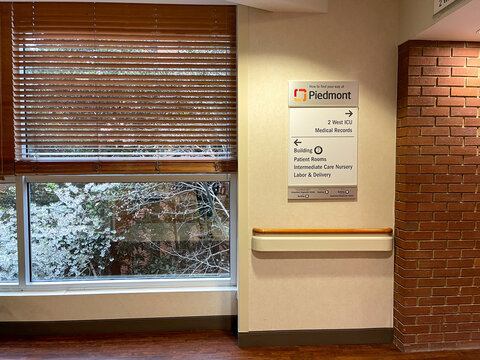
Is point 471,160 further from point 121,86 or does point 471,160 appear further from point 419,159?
point 121,86

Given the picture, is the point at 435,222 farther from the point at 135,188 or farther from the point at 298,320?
the point at 135,188

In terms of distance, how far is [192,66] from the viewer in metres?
2.78

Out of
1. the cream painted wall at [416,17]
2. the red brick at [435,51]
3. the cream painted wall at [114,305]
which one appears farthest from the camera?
the cream painted wall at [114,305]

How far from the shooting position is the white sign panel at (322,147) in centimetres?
259

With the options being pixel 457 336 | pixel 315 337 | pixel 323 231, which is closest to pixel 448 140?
pixel 323 231

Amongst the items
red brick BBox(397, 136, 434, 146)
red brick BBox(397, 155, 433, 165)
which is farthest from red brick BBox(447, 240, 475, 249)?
red brick BBox(397, 136, 434, 146)

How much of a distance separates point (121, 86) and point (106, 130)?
0.37m

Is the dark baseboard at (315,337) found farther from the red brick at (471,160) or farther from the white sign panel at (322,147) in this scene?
the red brick at (471,160)

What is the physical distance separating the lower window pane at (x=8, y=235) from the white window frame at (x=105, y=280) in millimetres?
66

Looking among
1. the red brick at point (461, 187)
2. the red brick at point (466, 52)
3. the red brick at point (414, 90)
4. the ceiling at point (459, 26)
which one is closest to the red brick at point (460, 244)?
the red brick at point (461, 187)

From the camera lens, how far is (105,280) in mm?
2984

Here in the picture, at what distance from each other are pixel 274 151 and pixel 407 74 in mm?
1086

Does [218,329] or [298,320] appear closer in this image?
[298,320]

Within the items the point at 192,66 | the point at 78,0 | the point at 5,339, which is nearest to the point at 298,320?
the point at 192,66
